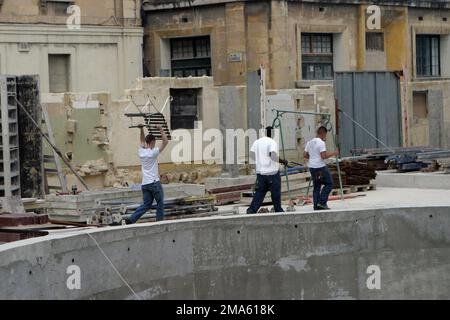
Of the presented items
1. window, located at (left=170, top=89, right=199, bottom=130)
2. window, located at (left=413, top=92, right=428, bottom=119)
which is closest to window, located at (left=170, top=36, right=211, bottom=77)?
window, located at (left=170, top=89, right=199, bottom=130)

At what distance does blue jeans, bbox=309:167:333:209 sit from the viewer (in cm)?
2225

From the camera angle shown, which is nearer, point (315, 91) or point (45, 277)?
point (45, 277)

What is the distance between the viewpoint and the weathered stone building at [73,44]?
32.9m

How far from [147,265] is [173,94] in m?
12.7

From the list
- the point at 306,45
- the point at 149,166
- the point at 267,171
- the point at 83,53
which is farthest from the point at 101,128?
the point at 306,45

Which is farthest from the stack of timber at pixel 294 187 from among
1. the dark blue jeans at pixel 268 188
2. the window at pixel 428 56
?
the window at pixel 428 56

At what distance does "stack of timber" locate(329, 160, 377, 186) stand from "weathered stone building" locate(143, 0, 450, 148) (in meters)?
5.71

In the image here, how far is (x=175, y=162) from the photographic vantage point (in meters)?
31.0

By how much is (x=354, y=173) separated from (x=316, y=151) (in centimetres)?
506

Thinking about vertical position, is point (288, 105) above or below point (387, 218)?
above

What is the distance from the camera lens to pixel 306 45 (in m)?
37.8

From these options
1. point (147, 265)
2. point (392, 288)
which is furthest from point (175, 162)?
point (147, 265)

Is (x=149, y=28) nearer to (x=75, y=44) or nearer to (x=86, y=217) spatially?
(x=75, y=44)

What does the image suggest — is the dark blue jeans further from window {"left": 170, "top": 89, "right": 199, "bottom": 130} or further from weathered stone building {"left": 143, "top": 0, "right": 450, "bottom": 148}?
weathered stone building {"left": 143, "top": 0, "right": 450, "bottom": 148}
